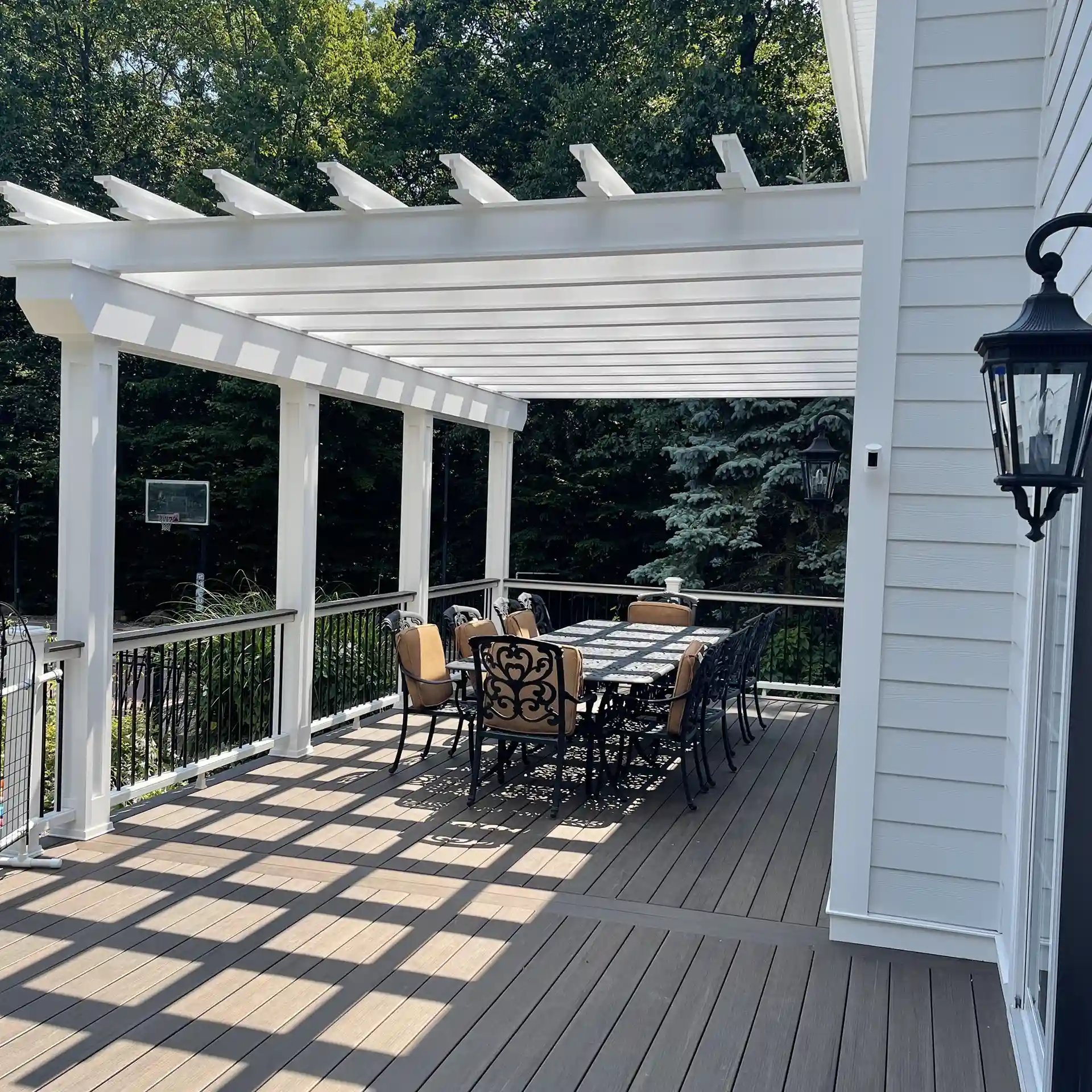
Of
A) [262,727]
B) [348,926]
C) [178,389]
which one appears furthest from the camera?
[178,389]

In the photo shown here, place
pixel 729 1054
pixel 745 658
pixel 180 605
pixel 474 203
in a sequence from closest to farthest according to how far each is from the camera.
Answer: pixel 729 1054
pixel 474 203
pixel 745 658
pixel 180 605

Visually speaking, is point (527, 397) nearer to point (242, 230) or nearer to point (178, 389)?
point (242, 230)

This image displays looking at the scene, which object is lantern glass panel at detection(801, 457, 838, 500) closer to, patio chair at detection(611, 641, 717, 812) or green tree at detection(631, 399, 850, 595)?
patio chair at detection(611, 641, 717, 812)

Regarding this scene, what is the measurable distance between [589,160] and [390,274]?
125 cm

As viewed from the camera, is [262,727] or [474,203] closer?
[474,203]

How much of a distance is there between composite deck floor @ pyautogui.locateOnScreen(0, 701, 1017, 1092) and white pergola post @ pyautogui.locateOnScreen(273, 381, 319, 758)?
931mm

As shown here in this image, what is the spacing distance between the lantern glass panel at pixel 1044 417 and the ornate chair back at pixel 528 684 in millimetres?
3621

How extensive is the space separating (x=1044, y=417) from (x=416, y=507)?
22.2 ft

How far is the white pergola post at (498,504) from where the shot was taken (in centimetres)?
975

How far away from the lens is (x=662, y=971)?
3.64 metres

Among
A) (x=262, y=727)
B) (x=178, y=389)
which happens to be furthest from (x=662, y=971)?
(x=178, y=389)

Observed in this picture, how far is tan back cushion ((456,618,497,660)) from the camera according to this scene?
661cm

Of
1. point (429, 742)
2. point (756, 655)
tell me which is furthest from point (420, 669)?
point (756, 655)

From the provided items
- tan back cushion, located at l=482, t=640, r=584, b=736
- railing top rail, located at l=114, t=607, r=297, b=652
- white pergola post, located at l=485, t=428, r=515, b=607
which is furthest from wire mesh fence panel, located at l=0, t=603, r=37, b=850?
white pergola post, located at l=485, t=428, r=515, b=607
